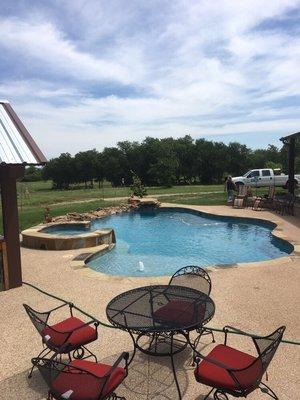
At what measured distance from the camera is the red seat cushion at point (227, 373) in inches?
143

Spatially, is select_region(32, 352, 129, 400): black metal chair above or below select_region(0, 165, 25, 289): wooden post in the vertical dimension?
below

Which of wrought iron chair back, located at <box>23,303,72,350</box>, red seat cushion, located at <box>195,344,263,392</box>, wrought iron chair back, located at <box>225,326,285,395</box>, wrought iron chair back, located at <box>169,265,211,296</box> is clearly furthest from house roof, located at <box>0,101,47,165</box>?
wrought iron chair back, located at <box>225,326,285,395</box>

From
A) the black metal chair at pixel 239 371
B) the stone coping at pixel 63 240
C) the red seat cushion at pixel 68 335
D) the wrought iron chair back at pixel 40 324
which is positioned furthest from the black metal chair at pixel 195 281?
the stone coping at pixel 63 240

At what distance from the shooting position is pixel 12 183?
26.0 ft

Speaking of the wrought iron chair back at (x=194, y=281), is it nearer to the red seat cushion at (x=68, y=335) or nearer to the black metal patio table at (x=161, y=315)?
the black metal patio table at (x=161, y=315)

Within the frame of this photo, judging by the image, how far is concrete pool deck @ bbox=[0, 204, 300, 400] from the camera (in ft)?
14.4

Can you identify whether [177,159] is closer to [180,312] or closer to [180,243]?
[180,243]

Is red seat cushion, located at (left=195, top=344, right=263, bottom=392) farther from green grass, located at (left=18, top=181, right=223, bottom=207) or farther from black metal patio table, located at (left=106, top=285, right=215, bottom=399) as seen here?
green grass, located at (left=18, top=181, right=223, bottom=207)

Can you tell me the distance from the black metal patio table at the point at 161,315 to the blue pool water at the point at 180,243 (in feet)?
15.0

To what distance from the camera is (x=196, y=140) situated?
173ft

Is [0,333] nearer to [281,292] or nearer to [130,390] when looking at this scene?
[130,390]

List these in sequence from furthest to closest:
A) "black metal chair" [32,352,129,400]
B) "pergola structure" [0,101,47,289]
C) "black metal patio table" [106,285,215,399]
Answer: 1. "pergola structure" [0,101,47,289]
2. "black metal patio table" [106,285,215,399]
3. "black metal chair" [32,352,129,400]

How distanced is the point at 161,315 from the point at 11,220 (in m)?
4.56

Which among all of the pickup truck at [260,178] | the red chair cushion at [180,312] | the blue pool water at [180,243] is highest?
the pickup truck at [260,178]
